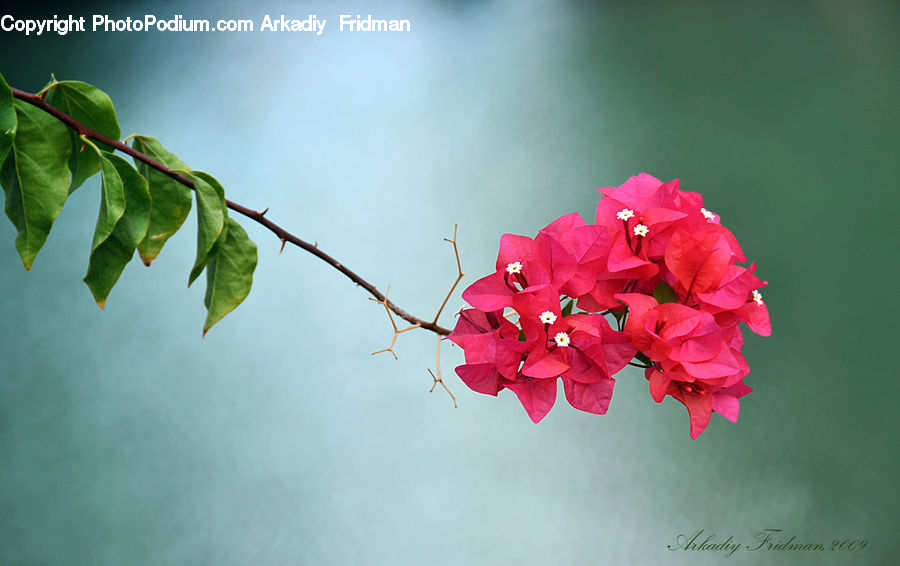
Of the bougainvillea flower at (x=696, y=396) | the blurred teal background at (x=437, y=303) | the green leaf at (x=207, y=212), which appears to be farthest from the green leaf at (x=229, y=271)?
the blurred teal background at (x=437, y=303)

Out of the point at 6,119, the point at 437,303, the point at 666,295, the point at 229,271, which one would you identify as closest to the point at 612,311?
the point at 666,295

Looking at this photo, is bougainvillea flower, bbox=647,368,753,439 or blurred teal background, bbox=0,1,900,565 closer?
bougainvillea flower, bbox=647,368,753,439

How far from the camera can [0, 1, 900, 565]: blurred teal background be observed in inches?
73.0

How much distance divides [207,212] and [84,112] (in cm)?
10

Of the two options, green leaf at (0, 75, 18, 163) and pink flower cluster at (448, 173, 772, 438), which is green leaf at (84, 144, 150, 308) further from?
pink flower cluster at (448, 173, 772, 438)

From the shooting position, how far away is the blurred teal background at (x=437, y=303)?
1854mm

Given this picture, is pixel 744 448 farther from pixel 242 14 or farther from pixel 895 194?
pixel 242 14

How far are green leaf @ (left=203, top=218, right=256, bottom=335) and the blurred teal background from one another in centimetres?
151

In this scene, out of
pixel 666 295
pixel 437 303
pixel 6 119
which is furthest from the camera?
pixel 437 303

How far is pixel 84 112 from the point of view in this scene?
333mm

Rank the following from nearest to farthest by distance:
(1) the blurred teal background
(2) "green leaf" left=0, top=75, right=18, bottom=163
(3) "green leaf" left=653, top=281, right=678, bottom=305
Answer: (2) "green leaf" left=0, top=75, right=18, bottom=163 → (3) "green leaf" left=653, top=281, right=678, bottom=305 → (1) the blurred teal background

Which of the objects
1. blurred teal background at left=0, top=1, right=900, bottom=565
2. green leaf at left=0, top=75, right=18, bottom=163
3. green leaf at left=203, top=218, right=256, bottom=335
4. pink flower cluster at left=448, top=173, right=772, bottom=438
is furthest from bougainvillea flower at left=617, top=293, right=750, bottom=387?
blurred teal background at left=0, top=1, right=900, bottom=565

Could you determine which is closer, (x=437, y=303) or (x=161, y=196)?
(x=161, y=196)

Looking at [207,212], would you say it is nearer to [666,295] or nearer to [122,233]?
[122,233]
